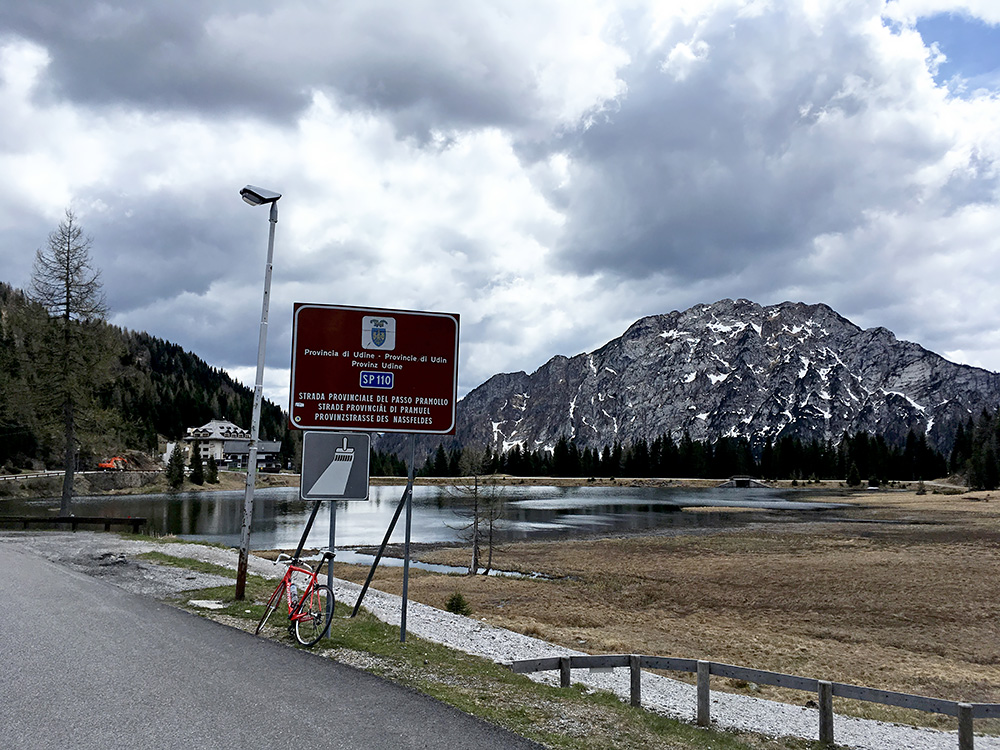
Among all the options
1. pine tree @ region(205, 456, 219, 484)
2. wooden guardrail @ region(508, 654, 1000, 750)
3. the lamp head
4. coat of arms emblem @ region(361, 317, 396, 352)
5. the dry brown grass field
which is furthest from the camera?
pine tree @ region(205, 456, 219, 484)

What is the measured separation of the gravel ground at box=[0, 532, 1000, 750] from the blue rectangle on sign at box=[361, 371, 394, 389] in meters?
6.04

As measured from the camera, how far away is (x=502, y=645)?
16.9m

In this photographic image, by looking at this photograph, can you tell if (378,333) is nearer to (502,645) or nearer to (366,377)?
(366,377)

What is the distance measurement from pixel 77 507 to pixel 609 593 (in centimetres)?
6962

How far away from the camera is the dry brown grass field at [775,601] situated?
18.8m

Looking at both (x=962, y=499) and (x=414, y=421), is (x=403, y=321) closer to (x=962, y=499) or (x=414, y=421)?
(x=414, y=421)

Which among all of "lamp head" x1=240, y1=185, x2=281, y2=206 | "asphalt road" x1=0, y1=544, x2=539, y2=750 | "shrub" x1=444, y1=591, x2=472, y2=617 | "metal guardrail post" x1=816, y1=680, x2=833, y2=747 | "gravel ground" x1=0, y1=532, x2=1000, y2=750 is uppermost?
"lamp head" x1=240, y1=185, x2=281, y2=206

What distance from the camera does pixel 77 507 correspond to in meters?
78.2

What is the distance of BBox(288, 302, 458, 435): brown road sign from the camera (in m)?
12.7

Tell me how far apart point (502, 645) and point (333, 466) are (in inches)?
278

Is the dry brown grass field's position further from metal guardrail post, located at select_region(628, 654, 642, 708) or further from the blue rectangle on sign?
the blue rectangle on sign

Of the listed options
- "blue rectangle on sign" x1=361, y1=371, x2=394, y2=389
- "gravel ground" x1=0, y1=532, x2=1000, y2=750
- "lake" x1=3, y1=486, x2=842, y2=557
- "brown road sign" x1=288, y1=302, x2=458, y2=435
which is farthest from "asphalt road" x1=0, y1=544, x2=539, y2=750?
"lake" x1=3, y1=486, x2=842, y2=557

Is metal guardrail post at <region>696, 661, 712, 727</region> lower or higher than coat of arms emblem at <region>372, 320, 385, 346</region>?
lower

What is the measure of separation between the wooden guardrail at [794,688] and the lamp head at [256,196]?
437 inches
